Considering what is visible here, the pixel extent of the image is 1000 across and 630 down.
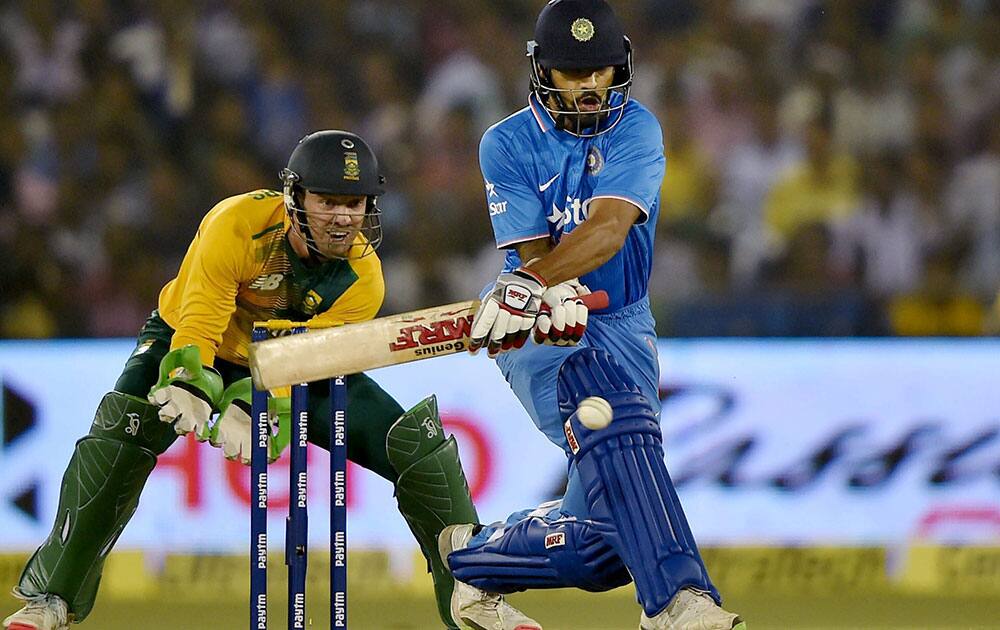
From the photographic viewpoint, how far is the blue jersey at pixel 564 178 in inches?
145

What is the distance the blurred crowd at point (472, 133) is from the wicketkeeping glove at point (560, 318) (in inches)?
113

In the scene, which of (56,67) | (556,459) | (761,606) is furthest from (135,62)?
(761,606)

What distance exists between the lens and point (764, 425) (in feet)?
18.1

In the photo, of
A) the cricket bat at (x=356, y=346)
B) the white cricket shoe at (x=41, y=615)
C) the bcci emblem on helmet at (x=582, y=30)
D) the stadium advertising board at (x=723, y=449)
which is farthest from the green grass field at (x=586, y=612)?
the bcci emblem on helmet at (x=582, y=30)

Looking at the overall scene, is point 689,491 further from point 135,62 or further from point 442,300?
point 135,62

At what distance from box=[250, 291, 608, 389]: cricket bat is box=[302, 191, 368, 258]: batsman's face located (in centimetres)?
68

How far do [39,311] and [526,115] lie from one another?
2.99m

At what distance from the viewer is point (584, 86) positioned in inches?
142

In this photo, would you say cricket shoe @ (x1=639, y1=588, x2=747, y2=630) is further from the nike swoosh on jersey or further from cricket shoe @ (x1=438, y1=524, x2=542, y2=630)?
the nike swoosh on jersey

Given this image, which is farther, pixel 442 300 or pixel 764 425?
pixel 442 300

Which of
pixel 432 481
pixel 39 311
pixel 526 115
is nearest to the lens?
pixel 526 115

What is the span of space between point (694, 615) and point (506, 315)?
2.39 feet

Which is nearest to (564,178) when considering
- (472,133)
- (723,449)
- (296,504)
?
(296,504)

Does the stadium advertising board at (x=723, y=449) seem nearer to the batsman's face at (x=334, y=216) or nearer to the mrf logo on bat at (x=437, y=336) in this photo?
the batsman's face at (x=334, y=216)
